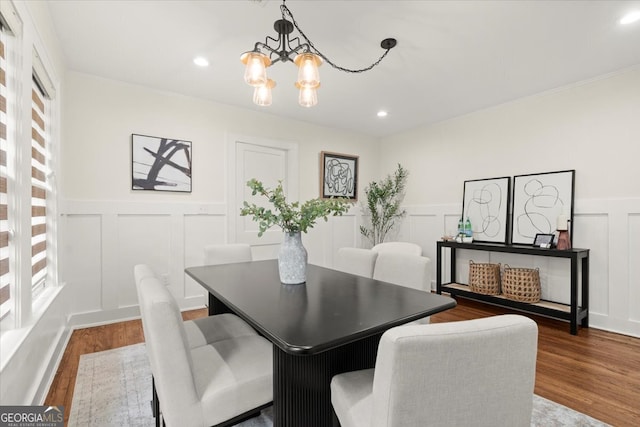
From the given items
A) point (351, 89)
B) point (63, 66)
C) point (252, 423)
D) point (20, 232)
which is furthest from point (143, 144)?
point (252, 423)

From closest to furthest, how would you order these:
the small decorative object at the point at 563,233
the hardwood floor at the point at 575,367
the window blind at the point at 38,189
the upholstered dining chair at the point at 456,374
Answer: the upholstered dining chair at the point at 456,374 → the hardwood floor at the point at 575,367 → the window blind at the point at 38,189 → the small decorative object at the point at 563,233

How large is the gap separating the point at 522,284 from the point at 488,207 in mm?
958

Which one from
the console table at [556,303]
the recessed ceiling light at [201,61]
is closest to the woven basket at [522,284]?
the console table at [556,303]

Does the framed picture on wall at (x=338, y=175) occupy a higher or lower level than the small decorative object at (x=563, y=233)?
higher

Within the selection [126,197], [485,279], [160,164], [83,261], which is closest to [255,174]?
[160,164]

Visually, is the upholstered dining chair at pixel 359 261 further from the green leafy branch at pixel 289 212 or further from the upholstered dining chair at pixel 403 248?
the green leafy branch at pixel 289 212

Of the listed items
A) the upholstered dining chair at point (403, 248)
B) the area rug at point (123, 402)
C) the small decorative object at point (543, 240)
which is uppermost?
the small decorative object at point (543, 240)

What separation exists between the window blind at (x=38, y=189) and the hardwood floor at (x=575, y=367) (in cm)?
68

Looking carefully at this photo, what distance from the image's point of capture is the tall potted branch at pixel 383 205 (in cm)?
468

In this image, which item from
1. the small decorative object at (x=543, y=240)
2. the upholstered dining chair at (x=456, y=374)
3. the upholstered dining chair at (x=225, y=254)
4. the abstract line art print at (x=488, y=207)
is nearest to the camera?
the upholstered dining chair at (x=456, y=374)

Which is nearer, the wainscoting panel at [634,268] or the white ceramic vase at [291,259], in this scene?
the white ceramic vase at [291,259]

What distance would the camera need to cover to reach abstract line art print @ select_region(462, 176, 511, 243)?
3496 mm

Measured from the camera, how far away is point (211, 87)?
3.12m

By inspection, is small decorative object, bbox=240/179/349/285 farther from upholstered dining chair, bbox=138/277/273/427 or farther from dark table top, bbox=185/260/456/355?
upholstered dining chair, bbox=138/277/273/427
